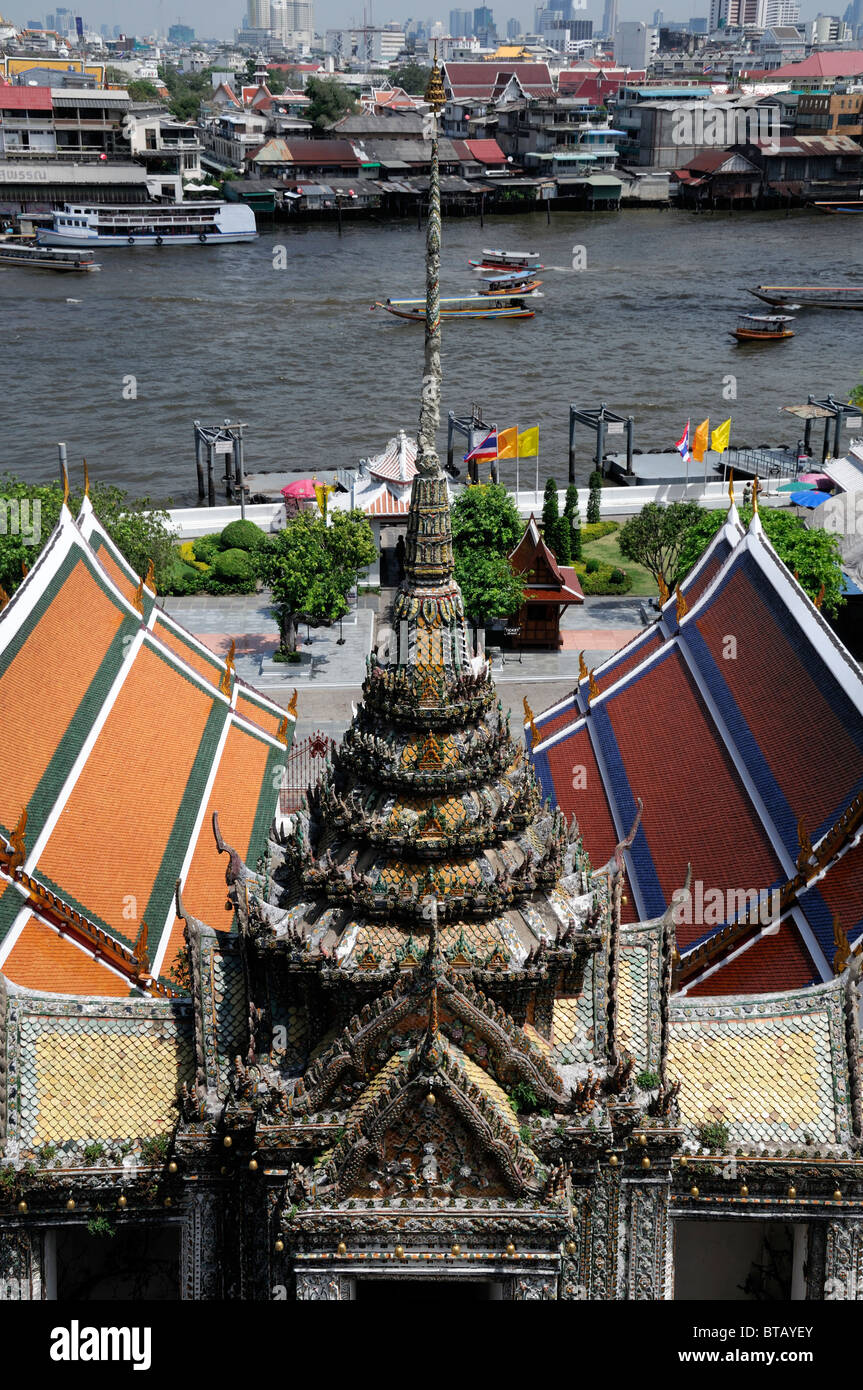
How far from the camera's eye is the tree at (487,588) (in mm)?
48719

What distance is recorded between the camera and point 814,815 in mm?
25297

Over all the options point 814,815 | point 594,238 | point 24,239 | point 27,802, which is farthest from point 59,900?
point 594,238

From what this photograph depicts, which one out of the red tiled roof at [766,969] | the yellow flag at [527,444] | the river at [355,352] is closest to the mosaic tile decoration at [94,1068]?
the red tiled roof at [766,969]

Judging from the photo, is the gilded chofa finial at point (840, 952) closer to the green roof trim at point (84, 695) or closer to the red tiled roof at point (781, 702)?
the red tiled roof at point (781, 702)

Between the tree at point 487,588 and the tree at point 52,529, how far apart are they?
10861 mm

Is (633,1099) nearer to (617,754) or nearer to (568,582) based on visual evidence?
(617,754)

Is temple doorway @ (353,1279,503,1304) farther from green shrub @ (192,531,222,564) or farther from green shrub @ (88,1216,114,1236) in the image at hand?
green shrub @ (192,531,222,564)

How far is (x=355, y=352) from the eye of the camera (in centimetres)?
10338

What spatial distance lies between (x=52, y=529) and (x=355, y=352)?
6036 centimetres

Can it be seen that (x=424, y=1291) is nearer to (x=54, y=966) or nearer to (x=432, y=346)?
(x=54, y=966)

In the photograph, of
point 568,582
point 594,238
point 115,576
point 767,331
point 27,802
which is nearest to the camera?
point 27,802

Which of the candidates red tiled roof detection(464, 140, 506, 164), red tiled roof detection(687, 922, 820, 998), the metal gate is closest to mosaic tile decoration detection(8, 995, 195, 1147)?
red tiled roof detection(687, 922, 820, 998)

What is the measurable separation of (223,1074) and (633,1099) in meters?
5.03

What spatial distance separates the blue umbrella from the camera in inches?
2370
